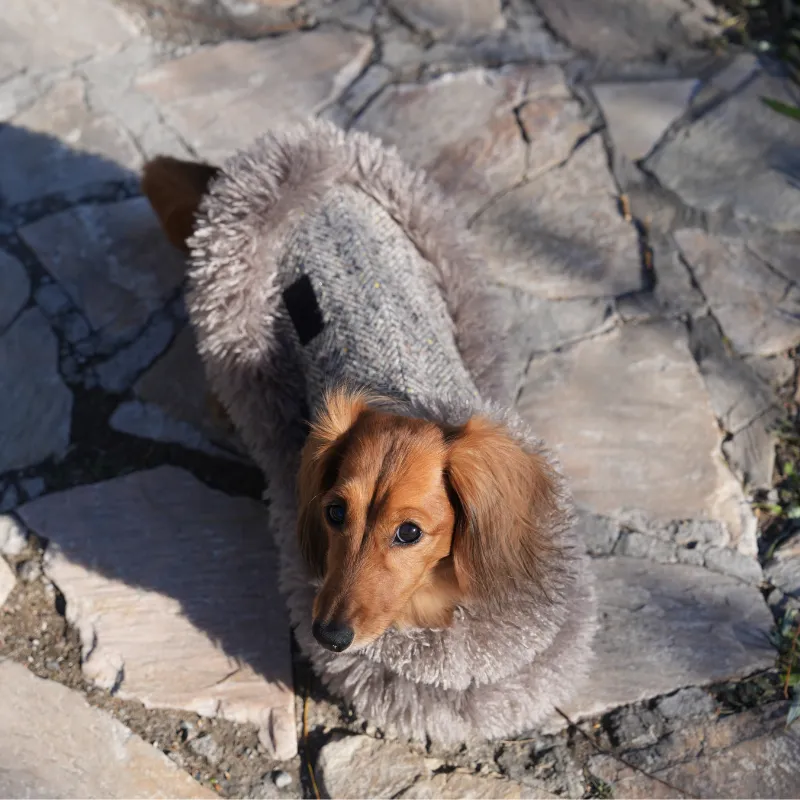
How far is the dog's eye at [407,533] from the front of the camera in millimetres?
1791

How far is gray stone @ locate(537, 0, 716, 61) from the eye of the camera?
3.52m

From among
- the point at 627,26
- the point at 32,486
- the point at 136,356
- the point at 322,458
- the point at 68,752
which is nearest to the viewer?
the point at 322,458

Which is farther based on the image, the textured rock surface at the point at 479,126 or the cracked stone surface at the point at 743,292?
the textured rock surface at the point at 479,126

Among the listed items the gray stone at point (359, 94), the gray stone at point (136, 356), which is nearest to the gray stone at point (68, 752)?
the gray stone at point (136, 356)

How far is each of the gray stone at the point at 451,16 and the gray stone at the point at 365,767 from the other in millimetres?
2695

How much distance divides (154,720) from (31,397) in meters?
1.09

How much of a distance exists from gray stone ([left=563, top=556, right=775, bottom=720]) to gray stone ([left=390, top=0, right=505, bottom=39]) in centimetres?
225

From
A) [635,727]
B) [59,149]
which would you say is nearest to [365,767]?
[635,727]

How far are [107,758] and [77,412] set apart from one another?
1.05m

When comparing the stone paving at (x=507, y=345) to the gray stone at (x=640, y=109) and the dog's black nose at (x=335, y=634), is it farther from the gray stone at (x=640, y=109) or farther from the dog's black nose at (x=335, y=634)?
the dog's black nose at (x=335, y=634)

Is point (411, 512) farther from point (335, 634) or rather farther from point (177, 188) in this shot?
point (177, 188)

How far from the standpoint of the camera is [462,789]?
6.78 ft

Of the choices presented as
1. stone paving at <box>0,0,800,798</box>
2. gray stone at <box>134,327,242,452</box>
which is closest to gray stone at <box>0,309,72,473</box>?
stone paving at <box>0,0,800,798</box>

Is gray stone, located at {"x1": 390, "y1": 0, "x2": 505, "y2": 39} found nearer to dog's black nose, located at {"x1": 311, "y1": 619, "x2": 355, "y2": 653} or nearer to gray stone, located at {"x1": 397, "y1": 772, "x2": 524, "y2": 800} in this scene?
dog's black nose, located at {"x1": 311, "y1": 619, "x2": 355, "y2": 653}
